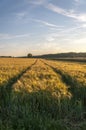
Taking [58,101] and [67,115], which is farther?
[58,101]

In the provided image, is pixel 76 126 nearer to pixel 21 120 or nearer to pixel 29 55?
pixel 21 120

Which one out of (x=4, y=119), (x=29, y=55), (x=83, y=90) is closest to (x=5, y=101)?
(x=4, y=119)

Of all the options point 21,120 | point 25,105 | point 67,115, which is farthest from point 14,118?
point 67,115

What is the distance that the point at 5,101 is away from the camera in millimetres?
12344

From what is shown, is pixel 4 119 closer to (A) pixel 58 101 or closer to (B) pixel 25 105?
(B) pixel 25 105

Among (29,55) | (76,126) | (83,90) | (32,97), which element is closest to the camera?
(76,126)

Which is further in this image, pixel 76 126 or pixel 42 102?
pixel 42 102

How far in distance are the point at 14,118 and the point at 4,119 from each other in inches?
15.6

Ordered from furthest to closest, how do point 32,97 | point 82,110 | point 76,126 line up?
1. point 32,97
2. point 82,110
3. point 76,126

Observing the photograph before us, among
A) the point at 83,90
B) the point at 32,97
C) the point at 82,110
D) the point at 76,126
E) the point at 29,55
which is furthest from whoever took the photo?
the point at 29,55

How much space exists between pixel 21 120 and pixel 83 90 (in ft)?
20.1

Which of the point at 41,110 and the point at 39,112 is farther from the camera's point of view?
the point at 41,110

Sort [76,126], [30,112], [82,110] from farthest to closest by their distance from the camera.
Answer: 1. [82,110]
2. [30,112]
3. [76,126]

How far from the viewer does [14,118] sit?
1009cm
